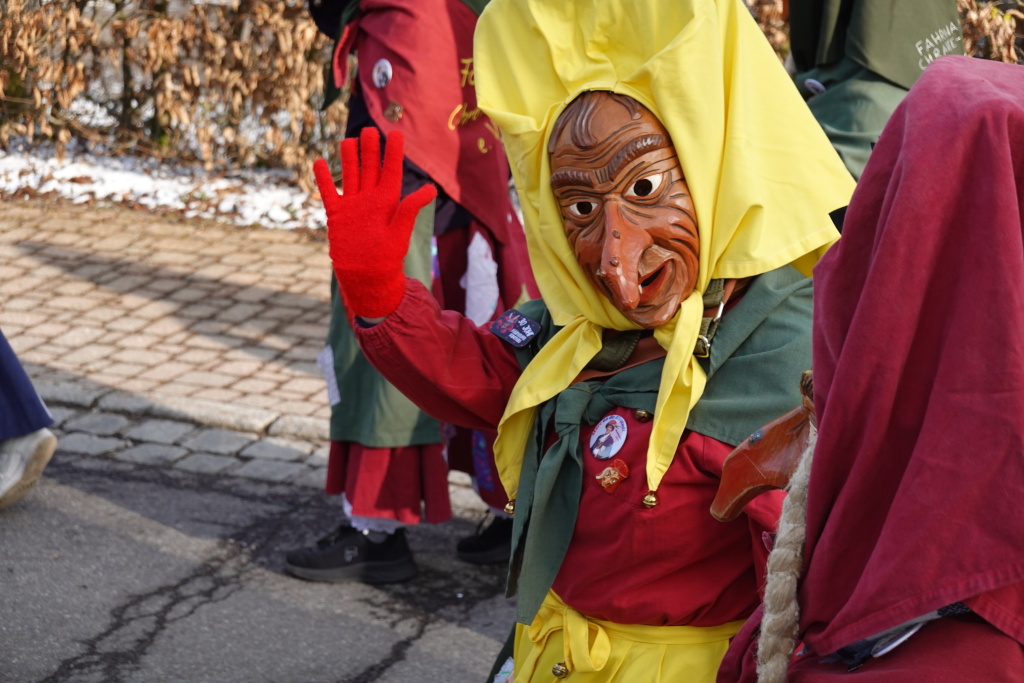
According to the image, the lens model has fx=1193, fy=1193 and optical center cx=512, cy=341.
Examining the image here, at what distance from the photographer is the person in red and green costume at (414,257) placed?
379 centimetres

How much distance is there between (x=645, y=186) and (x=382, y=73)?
196 centimetres

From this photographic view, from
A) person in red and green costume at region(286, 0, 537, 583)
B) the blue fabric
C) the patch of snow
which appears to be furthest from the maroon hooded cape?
the patch of snow

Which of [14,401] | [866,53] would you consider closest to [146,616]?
[14,401]

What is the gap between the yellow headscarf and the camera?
1968 millimetres

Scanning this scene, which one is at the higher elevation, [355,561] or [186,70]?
[186,70]

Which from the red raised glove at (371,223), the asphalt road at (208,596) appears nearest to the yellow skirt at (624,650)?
the red raised glove at (371,223)

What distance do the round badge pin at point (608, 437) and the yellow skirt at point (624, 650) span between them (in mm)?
293

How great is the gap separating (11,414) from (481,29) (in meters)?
2.88

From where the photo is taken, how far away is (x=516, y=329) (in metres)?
2.33

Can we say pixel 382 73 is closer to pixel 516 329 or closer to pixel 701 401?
pixel 516 329

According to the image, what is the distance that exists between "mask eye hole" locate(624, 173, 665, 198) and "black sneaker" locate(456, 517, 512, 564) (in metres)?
2.43

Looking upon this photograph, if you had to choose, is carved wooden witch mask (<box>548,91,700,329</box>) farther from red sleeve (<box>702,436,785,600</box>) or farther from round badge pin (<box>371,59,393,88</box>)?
round badge pin (<box>371,59,393,88</box>)

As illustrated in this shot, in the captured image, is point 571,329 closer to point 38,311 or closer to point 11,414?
point 11,414

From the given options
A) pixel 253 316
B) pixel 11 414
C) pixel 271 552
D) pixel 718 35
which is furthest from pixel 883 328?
pixel 253 316
